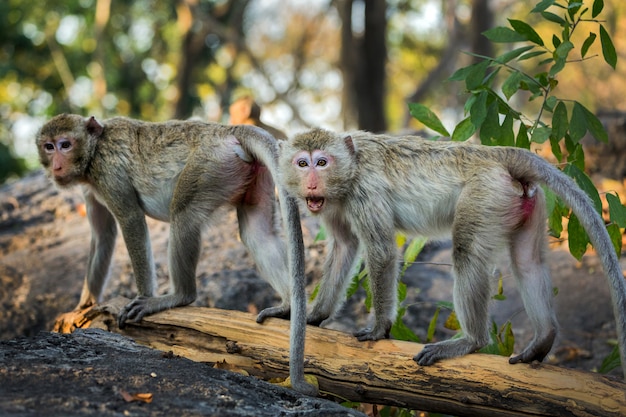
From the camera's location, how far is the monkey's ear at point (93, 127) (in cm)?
630

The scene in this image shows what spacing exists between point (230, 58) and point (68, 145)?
2125cm

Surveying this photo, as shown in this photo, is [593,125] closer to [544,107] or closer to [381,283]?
[544,107]

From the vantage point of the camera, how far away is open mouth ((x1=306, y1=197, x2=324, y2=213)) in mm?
5275

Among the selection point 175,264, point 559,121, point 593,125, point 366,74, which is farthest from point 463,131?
point 366,74

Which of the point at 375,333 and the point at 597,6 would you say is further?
the point at 597,6

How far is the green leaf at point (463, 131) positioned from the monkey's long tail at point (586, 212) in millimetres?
797

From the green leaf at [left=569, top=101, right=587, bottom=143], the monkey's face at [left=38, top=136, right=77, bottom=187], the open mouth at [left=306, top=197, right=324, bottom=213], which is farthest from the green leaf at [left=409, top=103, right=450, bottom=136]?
the monkey's face at [left=38, top=136, right=77, bottom=187]

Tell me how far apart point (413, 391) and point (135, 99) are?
21575 mm

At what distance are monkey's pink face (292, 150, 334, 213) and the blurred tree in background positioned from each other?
1027 cm

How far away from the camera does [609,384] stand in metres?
4.47

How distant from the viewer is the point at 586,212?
456 centimetres

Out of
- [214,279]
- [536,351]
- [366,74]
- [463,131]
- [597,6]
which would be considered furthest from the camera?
[366,74]

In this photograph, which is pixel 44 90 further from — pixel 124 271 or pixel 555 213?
pixel 555 213

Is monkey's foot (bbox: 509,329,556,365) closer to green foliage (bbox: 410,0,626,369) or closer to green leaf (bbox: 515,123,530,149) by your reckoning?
green foliage (bbox: 410,0,626,369)
